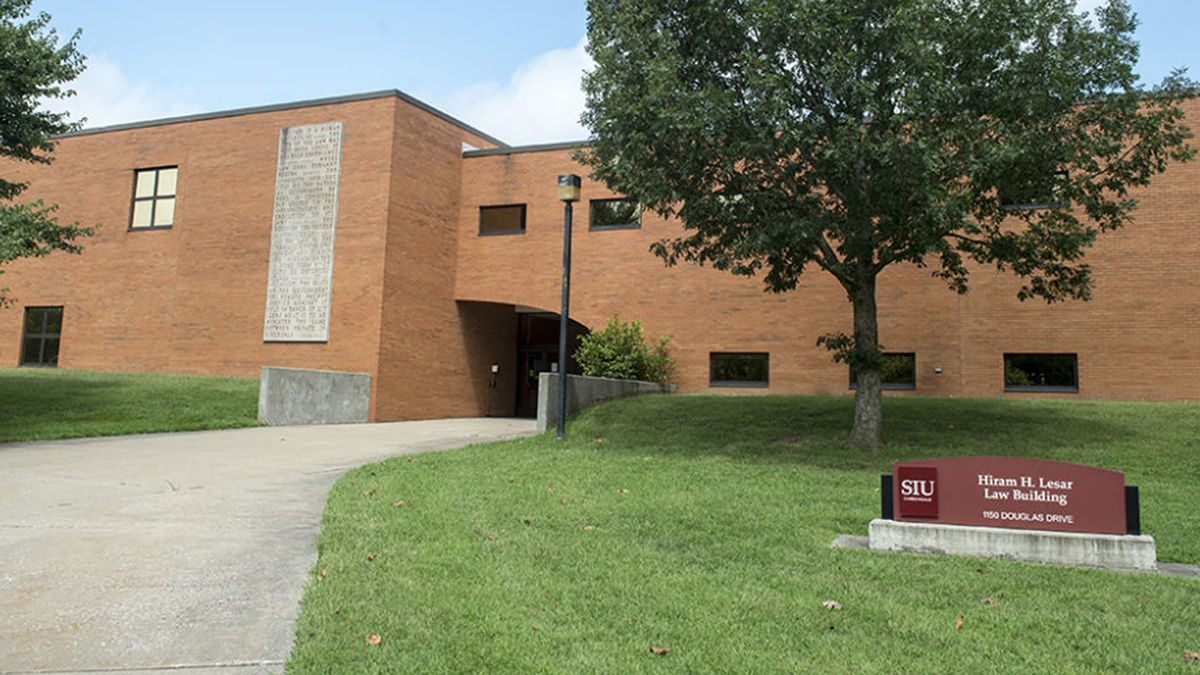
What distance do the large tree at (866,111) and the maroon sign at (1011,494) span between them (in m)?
4.40

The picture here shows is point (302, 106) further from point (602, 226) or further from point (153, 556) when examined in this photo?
point (153, 556)

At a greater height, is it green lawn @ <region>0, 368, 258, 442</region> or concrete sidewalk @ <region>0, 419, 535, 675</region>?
green lawn @ <region>0, 368, 258, 442</region>

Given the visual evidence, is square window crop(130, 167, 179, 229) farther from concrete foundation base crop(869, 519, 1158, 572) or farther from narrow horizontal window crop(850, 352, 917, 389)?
concrete foundation base crop(869, 519, 1158, 572)

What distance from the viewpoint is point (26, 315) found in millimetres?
25469

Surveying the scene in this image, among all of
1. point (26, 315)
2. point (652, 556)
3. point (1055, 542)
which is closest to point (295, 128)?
point (26, 315)

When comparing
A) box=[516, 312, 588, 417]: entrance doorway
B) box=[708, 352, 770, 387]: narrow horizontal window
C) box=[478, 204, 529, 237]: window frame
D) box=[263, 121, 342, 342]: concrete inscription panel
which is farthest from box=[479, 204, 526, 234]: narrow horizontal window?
box=[708, 352, 770, 387]: narrow horizontal window

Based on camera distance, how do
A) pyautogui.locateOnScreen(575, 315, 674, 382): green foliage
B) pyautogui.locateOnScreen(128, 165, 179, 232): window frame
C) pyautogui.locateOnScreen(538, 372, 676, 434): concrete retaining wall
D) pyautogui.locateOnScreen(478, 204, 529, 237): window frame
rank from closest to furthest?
1. pyautogui.locateOnScreen(538, 372, 676, 434): concrete retaining wall
2. pyautogui.locateOnScreen(575, 315, 674, 382): green foliage
3. pyautogui.locateOnScreen(478, 204, 529, 237): window frame
4. pyautogui.locateOnScreen(128, 165, 179, 232): window frame

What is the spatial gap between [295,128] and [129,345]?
833 cm

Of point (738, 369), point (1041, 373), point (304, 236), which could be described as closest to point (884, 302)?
point (1041, 373)

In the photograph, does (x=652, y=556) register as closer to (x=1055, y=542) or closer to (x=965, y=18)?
(x=1055, y=542)

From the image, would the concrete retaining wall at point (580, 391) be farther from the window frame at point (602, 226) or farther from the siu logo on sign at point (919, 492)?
the siu logo on sign at point (919, 492)

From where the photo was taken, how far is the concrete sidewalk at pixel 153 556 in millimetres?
3820

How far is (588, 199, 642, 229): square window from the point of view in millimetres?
21906

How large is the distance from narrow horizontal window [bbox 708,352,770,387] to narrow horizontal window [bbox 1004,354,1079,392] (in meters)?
5.63
